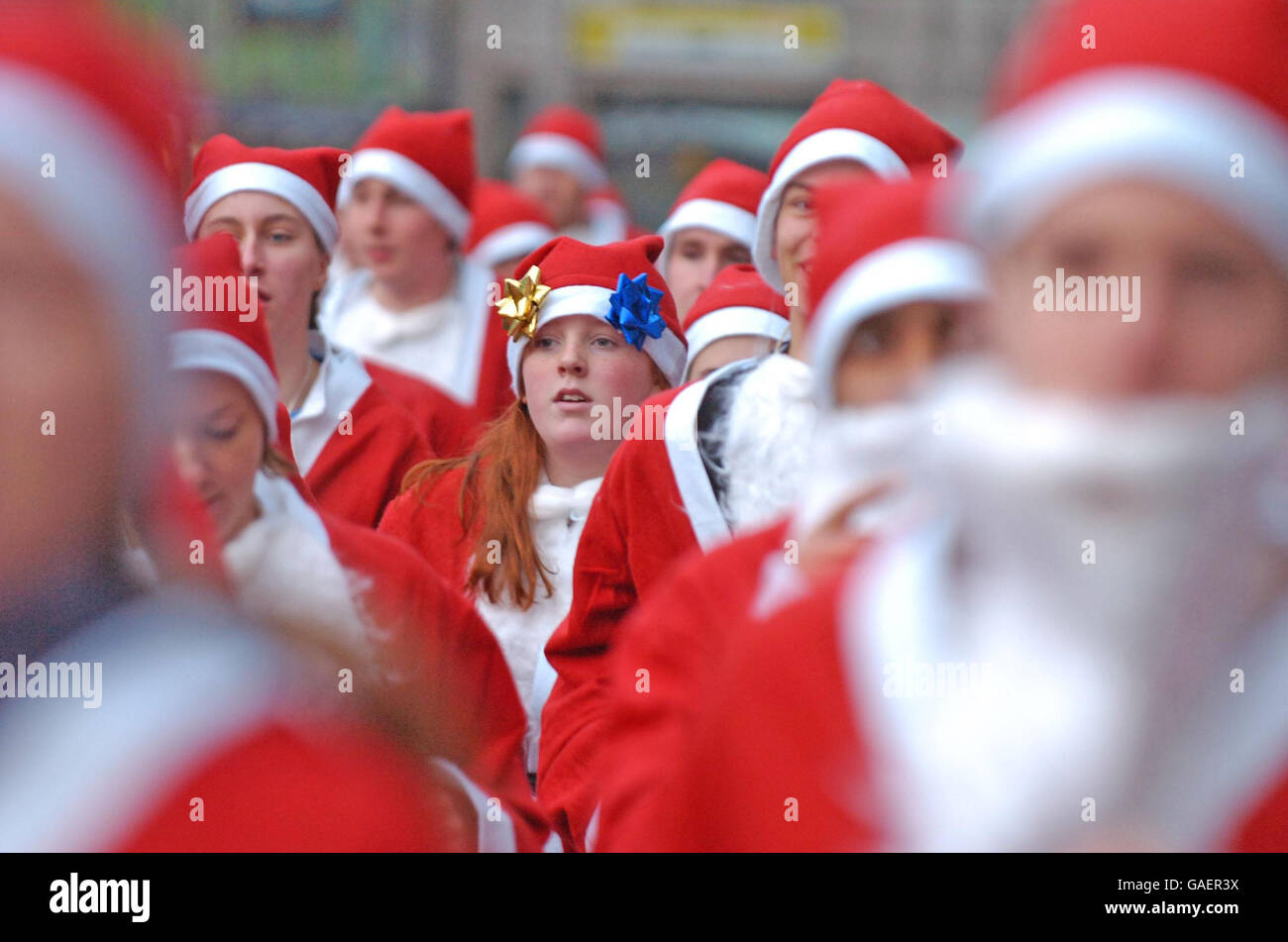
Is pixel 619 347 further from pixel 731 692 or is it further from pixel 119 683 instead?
pixel 119 683

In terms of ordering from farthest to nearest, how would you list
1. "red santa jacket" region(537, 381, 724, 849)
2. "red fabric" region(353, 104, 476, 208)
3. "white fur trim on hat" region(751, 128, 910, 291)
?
"red fabric" region(353, 104, 476, 208) → "white fur trim on hat" region(751, 128, 910, 291) → "red santa jacket" region(537, 381, 724, 849)

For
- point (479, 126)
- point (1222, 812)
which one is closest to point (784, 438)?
point (1222, 812)

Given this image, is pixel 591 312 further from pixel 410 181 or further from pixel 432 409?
pixel 410 181

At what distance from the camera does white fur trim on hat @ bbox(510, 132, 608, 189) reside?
12.2 m

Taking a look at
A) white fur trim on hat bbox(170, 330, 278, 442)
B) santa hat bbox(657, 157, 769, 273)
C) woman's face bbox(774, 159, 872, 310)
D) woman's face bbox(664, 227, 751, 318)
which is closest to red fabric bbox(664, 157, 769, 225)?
Answer: santa hat bbox(657, 157, 769, 273)

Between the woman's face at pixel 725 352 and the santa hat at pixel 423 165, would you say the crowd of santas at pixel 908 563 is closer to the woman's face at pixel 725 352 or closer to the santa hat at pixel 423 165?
the woman's face at pixel 725 352

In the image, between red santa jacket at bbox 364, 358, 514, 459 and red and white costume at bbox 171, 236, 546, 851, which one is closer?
red and white costume at bbox 171, 236, 546, 851

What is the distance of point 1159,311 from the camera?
1.71 metres

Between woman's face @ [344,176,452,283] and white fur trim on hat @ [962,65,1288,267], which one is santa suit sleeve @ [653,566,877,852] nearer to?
white fur trim on hat @ [962,65,1288,267]

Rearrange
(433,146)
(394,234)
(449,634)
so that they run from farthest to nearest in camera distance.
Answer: (433,146)
(394,234)
(449,634)

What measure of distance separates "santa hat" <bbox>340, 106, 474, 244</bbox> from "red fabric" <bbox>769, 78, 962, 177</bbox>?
106 inches

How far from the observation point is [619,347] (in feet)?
16.6

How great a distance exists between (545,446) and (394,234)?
8.21 feet


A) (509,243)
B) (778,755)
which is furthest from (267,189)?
(509,243)
